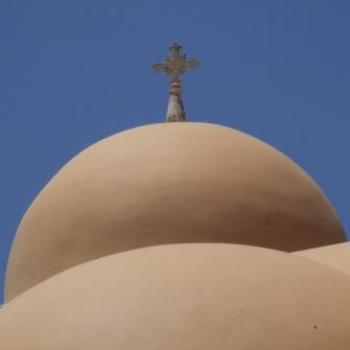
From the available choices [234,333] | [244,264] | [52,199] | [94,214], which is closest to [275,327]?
[234,333]

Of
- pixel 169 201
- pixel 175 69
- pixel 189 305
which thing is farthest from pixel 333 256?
pixel 175 69

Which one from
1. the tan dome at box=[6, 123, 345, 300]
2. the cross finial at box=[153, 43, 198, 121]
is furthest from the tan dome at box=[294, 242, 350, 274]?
the cross finial at box=[153, 43, 198, 121]

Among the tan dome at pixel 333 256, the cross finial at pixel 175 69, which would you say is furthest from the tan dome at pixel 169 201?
the cross finial at pixel 175 69

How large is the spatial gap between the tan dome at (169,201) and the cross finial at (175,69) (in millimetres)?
1845

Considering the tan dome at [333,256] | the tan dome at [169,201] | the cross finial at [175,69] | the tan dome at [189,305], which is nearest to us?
the tan dome at [189,305]

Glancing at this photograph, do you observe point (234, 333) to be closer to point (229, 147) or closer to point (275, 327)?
point (275, 327)

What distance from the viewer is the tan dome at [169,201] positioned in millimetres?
10523

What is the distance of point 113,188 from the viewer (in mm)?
10922

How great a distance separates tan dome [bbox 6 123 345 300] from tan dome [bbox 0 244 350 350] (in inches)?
104

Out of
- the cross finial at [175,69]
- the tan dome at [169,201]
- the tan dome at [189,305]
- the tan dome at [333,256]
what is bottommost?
the tan dome at [189,305]

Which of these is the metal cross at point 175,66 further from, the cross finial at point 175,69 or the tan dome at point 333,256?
the tan dome at point 333,256

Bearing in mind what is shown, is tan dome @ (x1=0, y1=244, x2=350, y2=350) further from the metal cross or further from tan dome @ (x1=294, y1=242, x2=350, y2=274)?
the metal cross

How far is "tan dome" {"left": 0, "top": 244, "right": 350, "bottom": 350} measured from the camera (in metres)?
6.60

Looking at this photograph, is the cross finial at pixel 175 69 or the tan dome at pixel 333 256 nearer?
the tan dome at pixel 333 256
